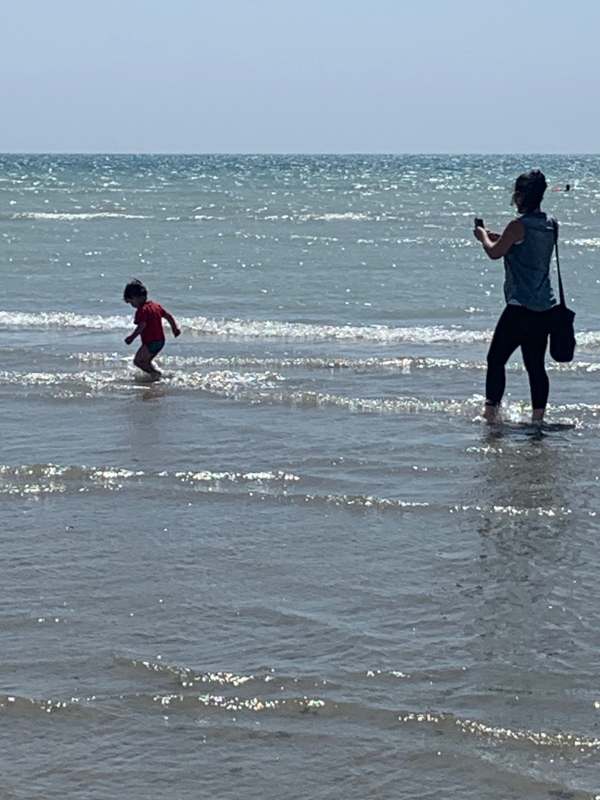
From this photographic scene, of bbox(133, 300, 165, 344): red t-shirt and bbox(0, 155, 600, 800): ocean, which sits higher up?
bbox(133, 300, 165, 344): red t-shirt

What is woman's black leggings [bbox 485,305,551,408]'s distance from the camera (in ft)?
30.9

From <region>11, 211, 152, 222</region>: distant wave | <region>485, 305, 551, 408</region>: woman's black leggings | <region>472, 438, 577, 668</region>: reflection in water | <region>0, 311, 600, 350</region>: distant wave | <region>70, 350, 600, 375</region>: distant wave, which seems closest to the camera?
<region>472, 438, 577, 668</region>: reflection in water

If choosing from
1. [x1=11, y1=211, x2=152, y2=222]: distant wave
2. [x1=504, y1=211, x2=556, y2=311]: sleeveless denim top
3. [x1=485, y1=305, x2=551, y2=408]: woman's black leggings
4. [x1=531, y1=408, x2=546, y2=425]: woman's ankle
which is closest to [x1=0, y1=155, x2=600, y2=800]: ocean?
[x1=531, y1=408, x2=546, y2=425]: woman's ankle

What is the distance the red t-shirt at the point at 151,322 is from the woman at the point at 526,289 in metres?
3.26

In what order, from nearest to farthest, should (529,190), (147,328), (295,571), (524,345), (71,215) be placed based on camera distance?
(295,571), (529,190), (524,345), (147,328), (71,215)

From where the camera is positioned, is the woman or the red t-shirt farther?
the red t-shirt

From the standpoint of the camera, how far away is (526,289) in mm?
9375

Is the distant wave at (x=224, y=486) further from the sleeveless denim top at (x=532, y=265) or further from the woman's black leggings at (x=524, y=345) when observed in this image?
the sleeveless denim top at (x=532, y=265)

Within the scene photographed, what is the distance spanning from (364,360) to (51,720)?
8115mm

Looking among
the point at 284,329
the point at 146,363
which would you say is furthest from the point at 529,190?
the point at 284,329

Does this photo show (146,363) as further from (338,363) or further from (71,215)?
(71,215)

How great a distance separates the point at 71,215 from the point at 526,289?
30372mm

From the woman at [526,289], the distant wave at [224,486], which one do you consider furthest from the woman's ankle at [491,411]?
the distant wave at [224,486]

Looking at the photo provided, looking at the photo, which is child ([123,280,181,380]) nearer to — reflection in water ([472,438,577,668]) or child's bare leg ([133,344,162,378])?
child's bare leg ([133,344,162,378])
